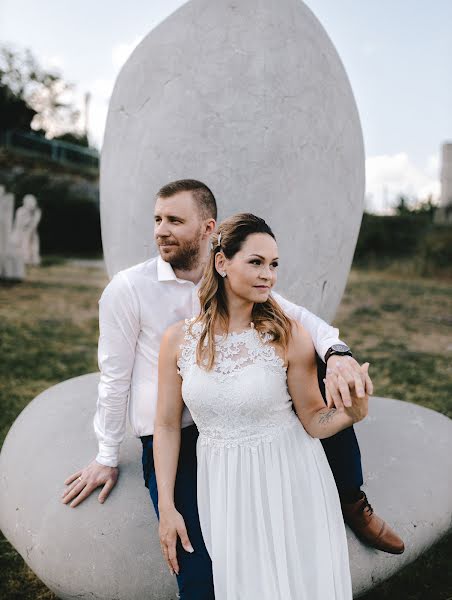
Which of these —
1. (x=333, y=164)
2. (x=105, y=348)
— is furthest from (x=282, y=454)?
(x=333, y=164)

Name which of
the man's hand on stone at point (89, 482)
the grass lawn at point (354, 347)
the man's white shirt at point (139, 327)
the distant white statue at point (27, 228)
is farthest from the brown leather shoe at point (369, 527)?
the distant white statue at point (27, 228)

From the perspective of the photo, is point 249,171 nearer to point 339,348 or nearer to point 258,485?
point 339,348

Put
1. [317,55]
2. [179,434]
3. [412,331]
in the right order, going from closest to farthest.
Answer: [179,434] → [317,55] → [412,331]

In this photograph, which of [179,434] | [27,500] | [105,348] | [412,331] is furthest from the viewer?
[412,331]

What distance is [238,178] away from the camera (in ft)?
8.68

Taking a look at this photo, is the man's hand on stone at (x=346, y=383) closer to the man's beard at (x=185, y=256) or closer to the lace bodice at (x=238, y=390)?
the lace bodice at (x=238, y=390)

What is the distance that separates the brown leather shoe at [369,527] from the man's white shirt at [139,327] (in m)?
0.71

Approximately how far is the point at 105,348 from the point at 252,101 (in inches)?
51.7

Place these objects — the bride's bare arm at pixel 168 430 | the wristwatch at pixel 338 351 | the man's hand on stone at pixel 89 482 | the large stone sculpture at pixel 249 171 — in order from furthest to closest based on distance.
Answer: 1. the large stone sculpture at pixel 249 171
2. the man's hand on stone at pixel 89 482
3. the bride's bare arm at pixel 168 430
4. the wristwatch at pixel 338 351

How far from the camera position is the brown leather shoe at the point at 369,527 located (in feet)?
6.63

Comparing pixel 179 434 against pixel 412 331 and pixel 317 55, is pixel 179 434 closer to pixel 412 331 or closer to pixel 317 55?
pixel 317 55

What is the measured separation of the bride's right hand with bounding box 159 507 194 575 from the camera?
176 cm

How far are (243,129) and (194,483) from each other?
1537mm

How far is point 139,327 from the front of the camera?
2078mm
